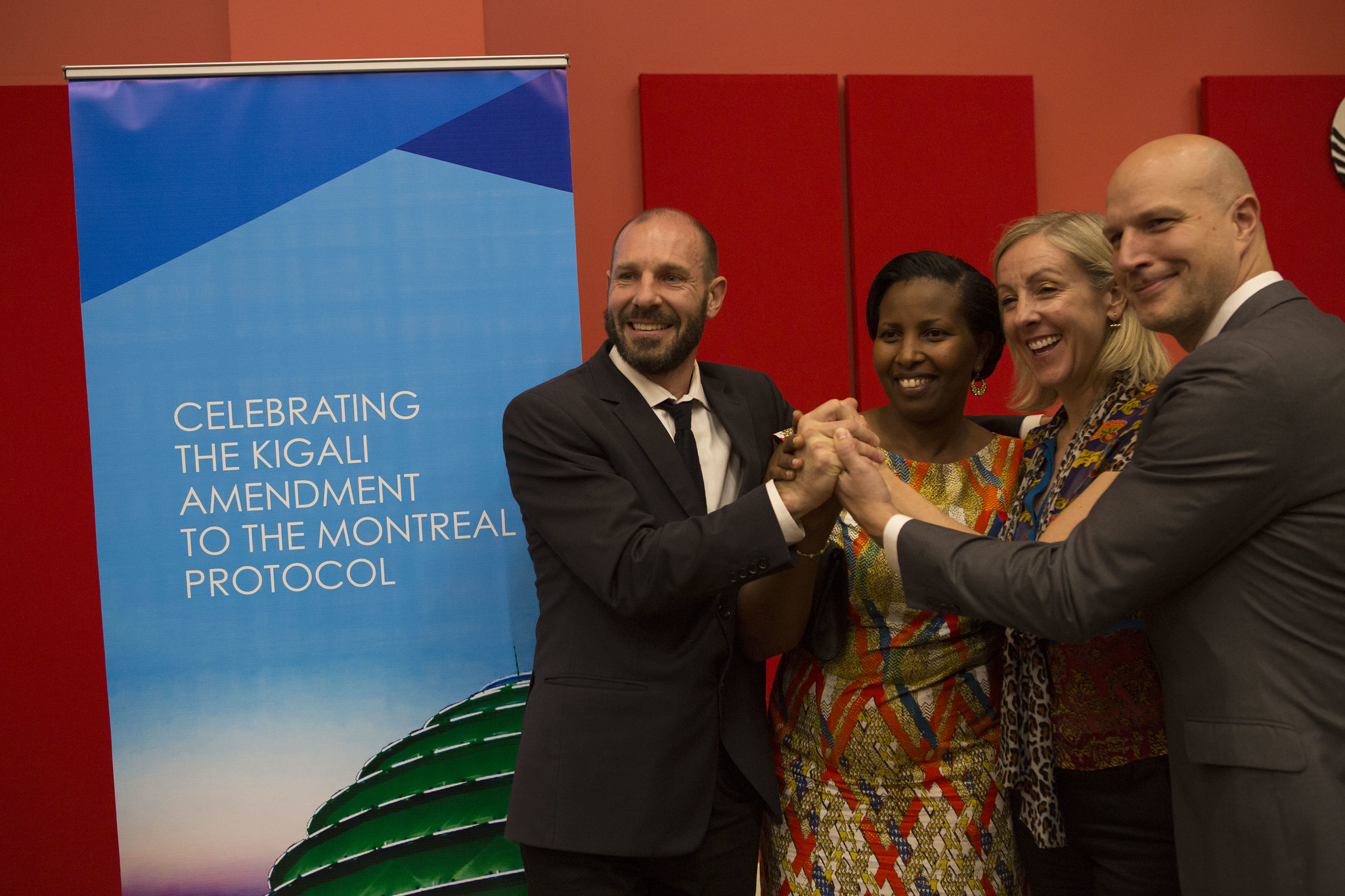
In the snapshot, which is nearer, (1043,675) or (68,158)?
(1043,675)

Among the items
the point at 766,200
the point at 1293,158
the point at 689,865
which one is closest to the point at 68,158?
the point at 766,200

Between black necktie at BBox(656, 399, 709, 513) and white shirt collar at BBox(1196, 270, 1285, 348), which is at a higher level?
white shirt collar at BBox(1196, 270, 1285, 348)

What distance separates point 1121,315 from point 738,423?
2.55 feet

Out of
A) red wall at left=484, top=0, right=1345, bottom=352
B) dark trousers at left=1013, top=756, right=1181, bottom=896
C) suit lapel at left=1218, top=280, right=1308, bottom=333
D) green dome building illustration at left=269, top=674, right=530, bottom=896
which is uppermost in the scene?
red wall at left=484, top=0, right=1345, bottom=352

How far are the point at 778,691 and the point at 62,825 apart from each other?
9.62 ft

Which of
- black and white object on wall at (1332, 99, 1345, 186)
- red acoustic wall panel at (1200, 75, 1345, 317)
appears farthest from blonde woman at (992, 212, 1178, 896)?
black and white object on wall at (1332, 99, 1345, 186)

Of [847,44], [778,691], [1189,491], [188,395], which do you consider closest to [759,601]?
[778,691]

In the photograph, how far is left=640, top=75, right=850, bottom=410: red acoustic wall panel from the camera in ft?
11.6

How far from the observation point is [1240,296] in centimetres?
148

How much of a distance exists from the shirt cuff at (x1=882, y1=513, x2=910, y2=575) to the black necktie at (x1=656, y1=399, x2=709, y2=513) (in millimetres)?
369

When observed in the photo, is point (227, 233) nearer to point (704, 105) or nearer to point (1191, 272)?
point (704, 105)

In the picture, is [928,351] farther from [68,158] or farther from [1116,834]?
[68,158]

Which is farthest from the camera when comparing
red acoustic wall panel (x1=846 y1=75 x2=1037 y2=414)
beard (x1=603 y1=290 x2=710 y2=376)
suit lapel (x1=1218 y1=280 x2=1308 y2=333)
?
red acoustic wall panel (x1=846 y1=75 x2=1037 y2=414)

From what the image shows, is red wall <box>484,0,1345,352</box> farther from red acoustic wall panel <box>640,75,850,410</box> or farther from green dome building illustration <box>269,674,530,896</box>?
green dome building illustration <box>269,674,530,896</box>
